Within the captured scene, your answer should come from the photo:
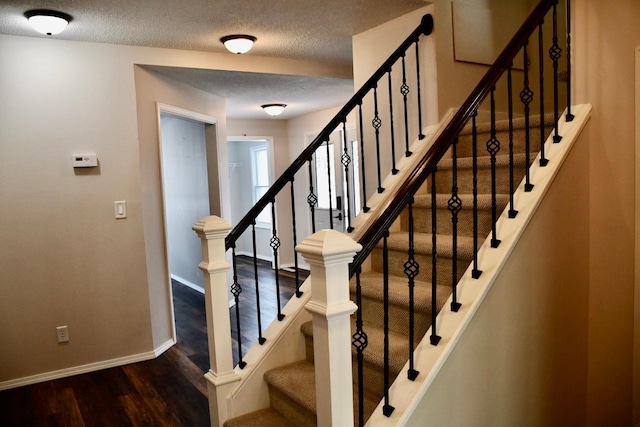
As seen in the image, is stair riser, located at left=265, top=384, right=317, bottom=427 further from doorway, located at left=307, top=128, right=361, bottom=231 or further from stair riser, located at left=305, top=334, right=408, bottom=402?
doorway, located at left=307, top=128, right=361, bottom=231

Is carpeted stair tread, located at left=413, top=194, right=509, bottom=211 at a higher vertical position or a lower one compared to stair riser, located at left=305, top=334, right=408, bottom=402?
higher

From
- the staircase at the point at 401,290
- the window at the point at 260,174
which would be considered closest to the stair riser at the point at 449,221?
the staircase at the point at 401,290

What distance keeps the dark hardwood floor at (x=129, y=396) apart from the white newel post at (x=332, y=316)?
1.44 meters

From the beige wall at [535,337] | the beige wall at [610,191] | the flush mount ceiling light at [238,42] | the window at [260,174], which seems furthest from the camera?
the window at [260,174]

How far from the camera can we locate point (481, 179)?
109 inches

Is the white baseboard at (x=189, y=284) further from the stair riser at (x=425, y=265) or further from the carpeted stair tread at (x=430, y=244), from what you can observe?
the carpeted stair tread at (x=430, y=244)

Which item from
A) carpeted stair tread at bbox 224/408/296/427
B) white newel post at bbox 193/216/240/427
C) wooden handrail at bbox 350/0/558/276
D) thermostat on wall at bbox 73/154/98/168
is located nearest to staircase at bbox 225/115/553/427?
carpeted stair tread at bbox 224/408/296/427

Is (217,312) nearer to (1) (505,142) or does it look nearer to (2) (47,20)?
(1) (505,142)

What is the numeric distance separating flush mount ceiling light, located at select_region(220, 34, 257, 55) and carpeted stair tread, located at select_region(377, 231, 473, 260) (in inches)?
74.7

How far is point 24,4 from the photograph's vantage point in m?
2.82

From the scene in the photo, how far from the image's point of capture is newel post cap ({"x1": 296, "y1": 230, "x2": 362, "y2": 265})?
62.6 inches

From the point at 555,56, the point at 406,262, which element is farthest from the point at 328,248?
the point at 555,56

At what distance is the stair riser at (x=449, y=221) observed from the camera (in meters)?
2.45

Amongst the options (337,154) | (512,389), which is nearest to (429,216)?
(512,389)
